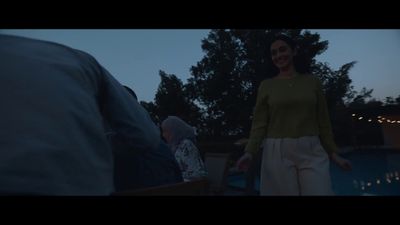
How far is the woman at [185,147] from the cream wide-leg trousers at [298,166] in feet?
1.73

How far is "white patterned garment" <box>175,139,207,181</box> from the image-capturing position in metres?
2.28

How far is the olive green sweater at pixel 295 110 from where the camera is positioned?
1.80m

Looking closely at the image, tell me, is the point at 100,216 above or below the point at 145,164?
below

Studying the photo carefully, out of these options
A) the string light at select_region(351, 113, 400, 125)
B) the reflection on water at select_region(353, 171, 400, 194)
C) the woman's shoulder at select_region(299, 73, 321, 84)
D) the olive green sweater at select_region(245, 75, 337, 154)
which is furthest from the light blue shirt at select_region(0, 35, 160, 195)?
the string light at select_region(351, 113, 400, 125)

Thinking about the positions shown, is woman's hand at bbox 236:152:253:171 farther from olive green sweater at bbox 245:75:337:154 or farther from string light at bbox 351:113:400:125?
string light at bbox 351:113:400:125

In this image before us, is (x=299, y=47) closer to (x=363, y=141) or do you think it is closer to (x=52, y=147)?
(x=363, y=141)

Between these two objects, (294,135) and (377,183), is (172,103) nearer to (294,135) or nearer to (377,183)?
(294,135)

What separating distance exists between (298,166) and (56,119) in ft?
3.86

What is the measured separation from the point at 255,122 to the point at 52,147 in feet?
3.73

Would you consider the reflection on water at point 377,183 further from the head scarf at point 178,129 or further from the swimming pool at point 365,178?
the head scarf at point 178,129

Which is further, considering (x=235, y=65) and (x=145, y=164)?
(x=235, y=65)

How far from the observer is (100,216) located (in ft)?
6.35

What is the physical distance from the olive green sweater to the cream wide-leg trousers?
36mm
